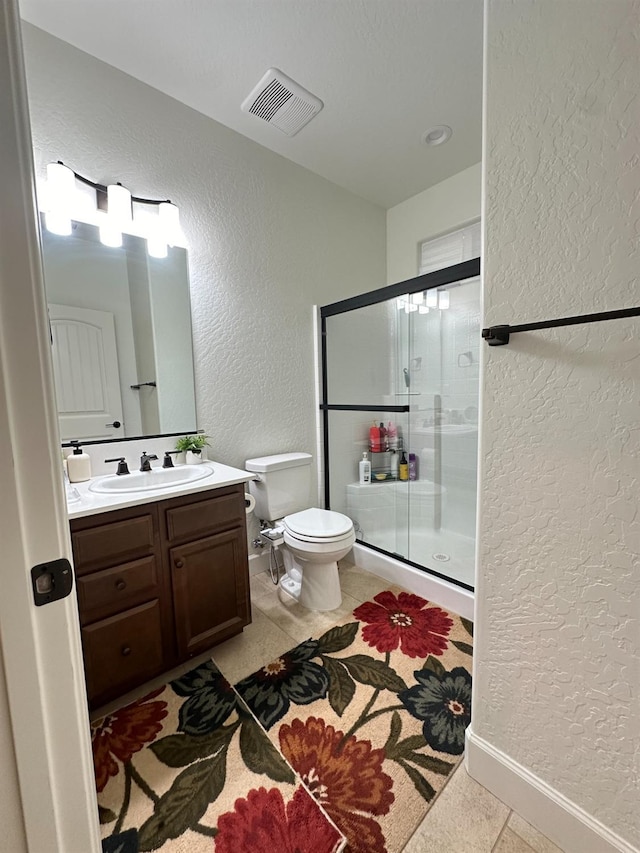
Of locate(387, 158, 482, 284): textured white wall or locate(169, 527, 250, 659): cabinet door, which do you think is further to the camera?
locate(387, 158, 482, 284): textured white wall

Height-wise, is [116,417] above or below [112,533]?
above

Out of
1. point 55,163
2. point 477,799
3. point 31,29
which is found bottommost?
point 477,799

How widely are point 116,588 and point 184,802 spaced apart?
0.68 m

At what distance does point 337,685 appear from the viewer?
1489mm

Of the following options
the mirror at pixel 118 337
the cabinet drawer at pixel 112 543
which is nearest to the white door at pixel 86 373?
the mirror at pixel 118 337

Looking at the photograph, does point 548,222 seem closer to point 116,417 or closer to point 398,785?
point 398,785

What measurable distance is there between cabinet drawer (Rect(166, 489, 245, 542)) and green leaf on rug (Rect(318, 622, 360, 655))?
2.34 ft

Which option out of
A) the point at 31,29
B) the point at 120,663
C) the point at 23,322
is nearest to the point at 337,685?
the point at 120,663

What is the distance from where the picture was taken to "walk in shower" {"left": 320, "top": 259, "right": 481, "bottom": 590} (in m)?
2.27

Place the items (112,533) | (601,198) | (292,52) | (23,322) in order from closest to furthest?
1. (23,322)
2. (601,198)
3. (112,533)
4. (292,52)

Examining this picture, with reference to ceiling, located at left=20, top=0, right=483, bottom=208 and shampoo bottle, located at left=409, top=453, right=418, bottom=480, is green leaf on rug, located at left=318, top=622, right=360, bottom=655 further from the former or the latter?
ceiling, located at left=20, top=0, right=483, bottom=208

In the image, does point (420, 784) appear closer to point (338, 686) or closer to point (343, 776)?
point (343, 776)

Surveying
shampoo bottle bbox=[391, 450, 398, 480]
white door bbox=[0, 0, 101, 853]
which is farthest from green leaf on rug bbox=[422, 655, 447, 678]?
white door bbox=[0, 0, 101, 853]

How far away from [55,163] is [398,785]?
8.73 ft
